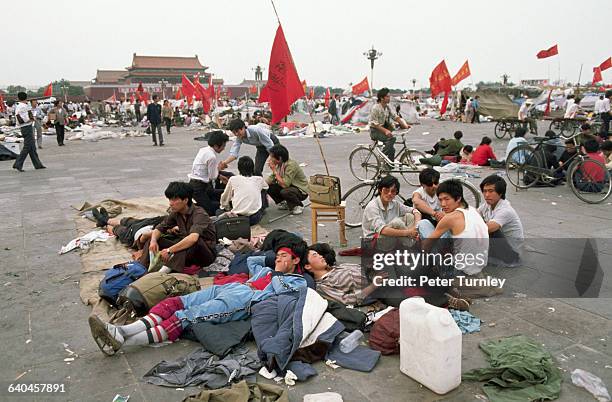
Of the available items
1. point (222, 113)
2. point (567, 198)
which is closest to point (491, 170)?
point (567, 198)

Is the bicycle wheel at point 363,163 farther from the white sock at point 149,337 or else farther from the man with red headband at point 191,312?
the white sock at point 149,337

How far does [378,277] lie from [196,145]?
14149 mm

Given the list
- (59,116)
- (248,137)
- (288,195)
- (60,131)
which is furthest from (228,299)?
(60,131)

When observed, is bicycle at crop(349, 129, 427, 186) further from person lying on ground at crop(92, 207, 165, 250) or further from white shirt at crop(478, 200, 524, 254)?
person lying on ground at crop(92, 207, 165, 250)

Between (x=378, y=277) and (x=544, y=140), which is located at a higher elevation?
(x=544, y=140)

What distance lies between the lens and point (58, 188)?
30.4 ft

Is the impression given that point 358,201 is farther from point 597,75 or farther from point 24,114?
point 597,75

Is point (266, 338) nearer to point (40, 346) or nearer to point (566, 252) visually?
point (40, 346)

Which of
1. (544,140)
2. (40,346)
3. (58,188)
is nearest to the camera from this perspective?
(40,346)

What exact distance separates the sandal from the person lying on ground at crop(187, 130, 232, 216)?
3021 mm

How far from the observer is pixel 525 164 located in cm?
841

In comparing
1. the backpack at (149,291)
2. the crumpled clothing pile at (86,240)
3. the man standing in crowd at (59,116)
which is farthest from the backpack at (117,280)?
the man standing in crowd at (59,116)

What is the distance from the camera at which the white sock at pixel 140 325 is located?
3240 millimetres

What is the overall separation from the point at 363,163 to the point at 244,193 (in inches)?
130
